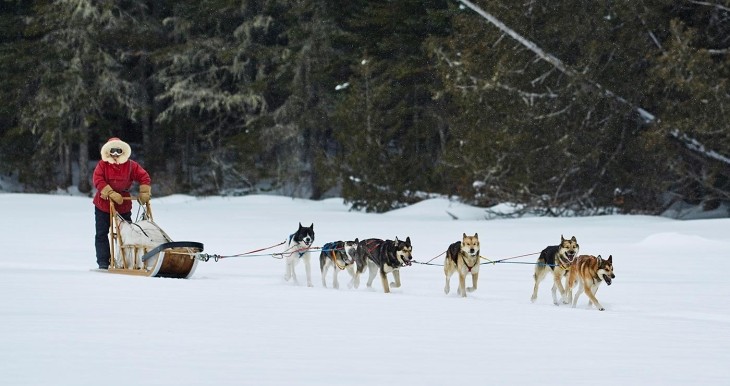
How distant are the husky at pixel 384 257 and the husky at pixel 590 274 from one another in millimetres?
1430

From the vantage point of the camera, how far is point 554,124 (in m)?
22.2

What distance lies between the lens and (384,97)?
27.5 m

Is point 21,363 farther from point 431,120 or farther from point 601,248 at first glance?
point 431,120

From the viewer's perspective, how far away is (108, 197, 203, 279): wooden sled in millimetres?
10695

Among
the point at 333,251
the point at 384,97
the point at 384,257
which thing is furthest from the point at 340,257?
the point at 384,97

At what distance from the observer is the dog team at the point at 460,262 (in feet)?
29.5

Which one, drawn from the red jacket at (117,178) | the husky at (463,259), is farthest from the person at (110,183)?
the husky at (463,259)

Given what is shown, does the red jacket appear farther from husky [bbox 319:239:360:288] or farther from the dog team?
husky [bbox 319:239:360:288]

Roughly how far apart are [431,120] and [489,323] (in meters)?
24.5

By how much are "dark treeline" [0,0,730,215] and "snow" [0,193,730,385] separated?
23.1 ft

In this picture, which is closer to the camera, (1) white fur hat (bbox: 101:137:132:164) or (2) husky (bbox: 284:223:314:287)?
(2) husky (bbox: 284:223:314:287)

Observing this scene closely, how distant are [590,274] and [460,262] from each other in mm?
1292

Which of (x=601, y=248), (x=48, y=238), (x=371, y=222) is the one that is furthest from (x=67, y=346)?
(x=371, y=222)

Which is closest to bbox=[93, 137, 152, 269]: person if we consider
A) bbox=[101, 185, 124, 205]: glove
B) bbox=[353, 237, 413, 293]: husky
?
bbox=[101, 185, 124, 205]: glove
